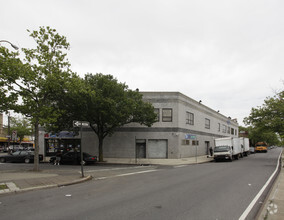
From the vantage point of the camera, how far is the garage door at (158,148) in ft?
97.9

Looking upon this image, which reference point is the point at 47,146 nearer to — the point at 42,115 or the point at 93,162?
the point at 93,162

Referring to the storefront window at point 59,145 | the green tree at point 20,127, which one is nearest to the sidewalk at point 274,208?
the storefront window at point 59,145

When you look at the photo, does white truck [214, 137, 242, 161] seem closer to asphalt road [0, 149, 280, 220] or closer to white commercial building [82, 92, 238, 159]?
white commercial building [82, 92, 238, 159]

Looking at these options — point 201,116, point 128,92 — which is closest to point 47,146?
point 128,92

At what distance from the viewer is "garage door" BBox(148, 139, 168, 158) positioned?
29.8m

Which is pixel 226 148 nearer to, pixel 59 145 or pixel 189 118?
pixel 189 118

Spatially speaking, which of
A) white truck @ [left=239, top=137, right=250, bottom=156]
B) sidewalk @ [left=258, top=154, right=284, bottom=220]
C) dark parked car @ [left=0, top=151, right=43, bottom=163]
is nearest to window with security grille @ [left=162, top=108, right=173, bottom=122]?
white truck @ [left=239, top=137, right=250, bottom=156]

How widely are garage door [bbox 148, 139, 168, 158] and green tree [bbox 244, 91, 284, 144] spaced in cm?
1205

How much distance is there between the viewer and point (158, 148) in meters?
30.0

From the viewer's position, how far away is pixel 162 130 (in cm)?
3008

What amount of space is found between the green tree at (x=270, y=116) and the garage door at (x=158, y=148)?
12.0 m

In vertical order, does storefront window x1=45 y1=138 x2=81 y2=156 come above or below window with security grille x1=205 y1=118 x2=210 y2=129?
below

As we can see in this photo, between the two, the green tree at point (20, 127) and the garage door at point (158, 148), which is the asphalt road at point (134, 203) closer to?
the garage door at point (158, 148)

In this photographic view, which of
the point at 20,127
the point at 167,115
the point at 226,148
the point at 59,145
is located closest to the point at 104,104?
the point at 167,115
